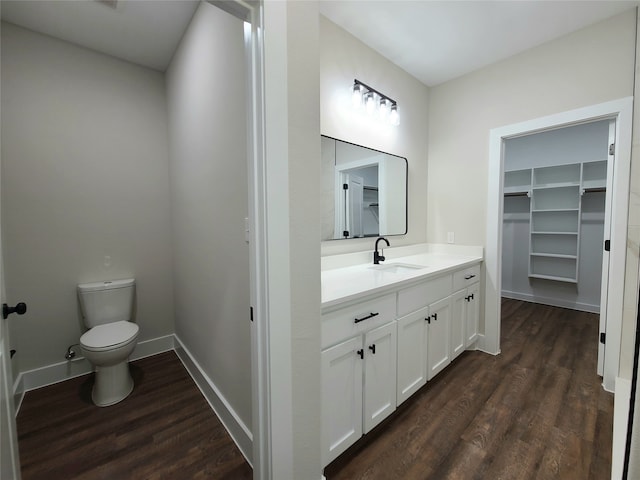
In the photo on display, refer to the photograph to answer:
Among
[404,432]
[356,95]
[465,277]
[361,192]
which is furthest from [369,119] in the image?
[404,432]

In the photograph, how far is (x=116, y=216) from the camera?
2268 millimetres

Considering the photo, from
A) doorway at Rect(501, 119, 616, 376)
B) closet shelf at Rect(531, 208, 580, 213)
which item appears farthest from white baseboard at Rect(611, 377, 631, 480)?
closet shelf at Rect(531, 208, 580, 213)

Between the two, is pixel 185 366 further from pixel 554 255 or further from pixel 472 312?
pixel 554 255

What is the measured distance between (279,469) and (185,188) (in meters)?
1.86

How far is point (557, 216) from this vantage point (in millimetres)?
3686

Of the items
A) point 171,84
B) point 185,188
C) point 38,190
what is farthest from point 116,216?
point 171,84

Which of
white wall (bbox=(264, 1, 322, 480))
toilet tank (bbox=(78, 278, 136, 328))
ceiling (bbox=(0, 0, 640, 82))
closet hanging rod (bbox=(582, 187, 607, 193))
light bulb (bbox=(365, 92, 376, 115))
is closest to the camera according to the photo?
white wall (bbox=(264, 1, 322, 480))

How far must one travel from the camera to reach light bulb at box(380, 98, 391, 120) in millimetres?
2260

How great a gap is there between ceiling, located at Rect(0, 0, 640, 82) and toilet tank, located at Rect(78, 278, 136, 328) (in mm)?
A: 1816

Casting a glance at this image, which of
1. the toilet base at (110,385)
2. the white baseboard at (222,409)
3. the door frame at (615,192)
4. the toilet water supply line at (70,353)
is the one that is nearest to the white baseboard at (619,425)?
the door frame at (615,192)

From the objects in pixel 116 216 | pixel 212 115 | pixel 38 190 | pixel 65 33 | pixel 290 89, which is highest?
pixel 65 33

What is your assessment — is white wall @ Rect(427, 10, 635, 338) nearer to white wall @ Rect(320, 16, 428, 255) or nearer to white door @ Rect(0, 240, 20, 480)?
white wall @ Rect(320, 16, 428, 255)

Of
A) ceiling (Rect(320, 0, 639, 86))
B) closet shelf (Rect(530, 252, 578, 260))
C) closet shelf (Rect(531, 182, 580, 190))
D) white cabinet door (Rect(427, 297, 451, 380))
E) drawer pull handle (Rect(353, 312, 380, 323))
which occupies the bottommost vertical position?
white cabinet door (Rect(427, 297, 451, 380))

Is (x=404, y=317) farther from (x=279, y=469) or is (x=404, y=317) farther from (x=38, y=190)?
(x=38, y=190)
